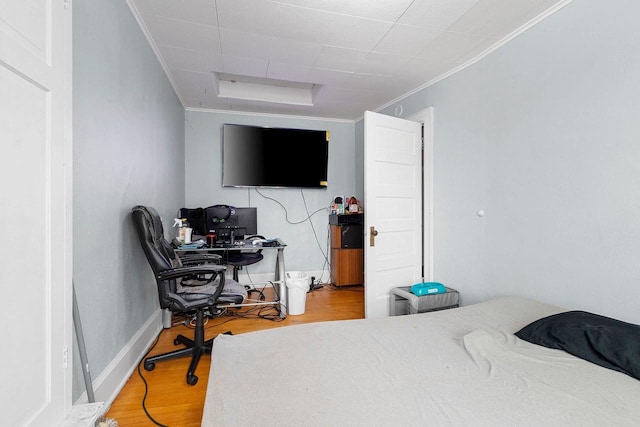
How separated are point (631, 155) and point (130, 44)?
3.14 meters

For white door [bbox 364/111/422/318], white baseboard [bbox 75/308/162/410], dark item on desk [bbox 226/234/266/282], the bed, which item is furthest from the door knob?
white baseboard [bbox 75/308/162/410]

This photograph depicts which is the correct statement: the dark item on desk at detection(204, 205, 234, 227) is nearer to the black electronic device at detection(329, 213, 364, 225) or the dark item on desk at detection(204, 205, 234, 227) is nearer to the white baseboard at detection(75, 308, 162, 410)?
the white baseboard at detection(75, 308, 162, 410)

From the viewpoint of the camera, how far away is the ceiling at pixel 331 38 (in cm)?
195

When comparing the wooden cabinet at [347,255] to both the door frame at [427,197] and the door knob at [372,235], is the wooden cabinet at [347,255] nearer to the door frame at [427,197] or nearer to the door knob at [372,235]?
the door frame at [427,197]

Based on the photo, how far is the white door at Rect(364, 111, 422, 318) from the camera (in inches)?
108

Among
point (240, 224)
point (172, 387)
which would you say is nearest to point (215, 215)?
point (240, 224)

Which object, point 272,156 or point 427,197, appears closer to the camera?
point 427,197

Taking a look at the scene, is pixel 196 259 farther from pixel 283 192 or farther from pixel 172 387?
pixel 283 192

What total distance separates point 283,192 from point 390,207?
191 cm

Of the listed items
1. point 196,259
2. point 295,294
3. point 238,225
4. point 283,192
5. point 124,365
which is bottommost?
point 124,365
